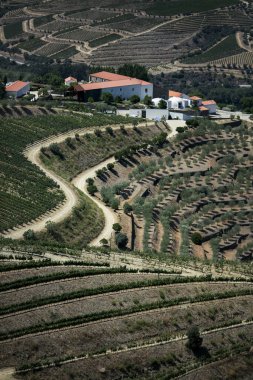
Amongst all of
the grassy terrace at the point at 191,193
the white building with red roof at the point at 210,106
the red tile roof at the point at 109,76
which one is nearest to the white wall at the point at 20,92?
the red tile roof at the point at 109,76

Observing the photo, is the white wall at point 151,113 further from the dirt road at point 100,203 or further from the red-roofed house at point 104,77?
the dirt road at point 100,203

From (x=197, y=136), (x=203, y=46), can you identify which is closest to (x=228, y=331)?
(x=197, y=136)

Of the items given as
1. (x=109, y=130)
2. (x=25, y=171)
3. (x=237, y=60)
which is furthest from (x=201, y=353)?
(x=237, y=60)

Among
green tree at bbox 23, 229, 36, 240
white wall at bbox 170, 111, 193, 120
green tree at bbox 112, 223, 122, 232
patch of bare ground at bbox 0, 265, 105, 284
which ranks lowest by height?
white wall at bbox 170, 111, 193, 120

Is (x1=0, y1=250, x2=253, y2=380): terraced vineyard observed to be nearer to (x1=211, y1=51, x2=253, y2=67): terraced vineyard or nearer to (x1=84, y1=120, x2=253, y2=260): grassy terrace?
(x1=84, y1=120, x2=253, y2=260): grassy terrace

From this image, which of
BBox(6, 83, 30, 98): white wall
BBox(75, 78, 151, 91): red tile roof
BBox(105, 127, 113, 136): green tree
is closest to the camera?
BBox(105, 127, 113, 136): green tree

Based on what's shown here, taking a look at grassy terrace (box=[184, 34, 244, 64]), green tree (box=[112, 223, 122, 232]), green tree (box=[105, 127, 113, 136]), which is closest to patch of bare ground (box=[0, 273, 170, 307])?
green tree (box=[112, 223, 122, 232])

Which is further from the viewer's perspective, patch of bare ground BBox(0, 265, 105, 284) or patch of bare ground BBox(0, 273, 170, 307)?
patch of bare ground BBox(0, 265, 105, 284)
